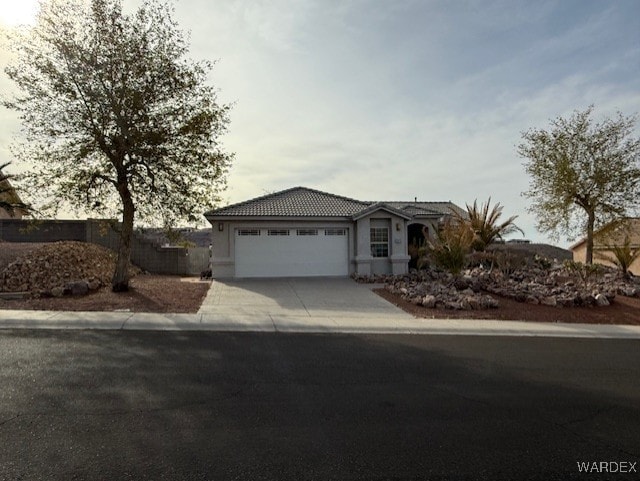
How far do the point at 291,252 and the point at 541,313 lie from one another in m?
11.0

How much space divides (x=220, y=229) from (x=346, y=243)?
601cm

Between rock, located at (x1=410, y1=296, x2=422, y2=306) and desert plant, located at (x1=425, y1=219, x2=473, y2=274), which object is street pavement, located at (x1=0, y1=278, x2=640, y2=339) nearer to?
rock, located at (x1=410, y1=296, x2=422, y2=306)

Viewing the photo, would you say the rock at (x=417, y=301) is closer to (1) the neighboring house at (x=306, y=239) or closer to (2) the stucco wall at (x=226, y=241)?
(1) the neighboring house at (x=306, y=239)

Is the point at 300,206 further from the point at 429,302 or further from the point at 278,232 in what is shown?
the point at 429,302

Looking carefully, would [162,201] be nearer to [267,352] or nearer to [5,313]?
[5,313]

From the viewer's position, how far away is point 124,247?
48.1 ft

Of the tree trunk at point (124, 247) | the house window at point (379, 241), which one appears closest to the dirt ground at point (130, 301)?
the tree trunk at point (124, 247)

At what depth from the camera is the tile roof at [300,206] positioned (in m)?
20.2

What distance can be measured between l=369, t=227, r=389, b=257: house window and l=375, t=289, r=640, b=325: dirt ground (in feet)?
21.1

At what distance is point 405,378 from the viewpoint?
641 cm

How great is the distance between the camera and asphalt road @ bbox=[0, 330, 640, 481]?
12.4 feet

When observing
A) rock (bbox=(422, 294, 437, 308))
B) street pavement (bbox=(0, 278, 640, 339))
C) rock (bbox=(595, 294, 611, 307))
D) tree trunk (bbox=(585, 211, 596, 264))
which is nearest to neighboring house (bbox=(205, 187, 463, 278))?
street pavement (bbox=(0, 278, 640, 339))

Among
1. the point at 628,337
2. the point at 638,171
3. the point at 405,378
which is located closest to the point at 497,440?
the point at 405,378

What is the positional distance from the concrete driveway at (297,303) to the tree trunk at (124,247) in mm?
2862
